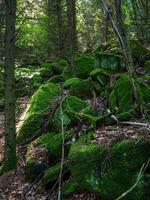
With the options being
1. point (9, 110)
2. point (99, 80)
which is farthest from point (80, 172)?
point (99, 80)

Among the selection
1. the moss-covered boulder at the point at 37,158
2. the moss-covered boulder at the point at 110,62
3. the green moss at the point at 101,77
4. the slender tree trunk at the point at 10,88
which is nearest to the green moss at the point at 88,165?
the moss-covered boulder at the point at 37,158

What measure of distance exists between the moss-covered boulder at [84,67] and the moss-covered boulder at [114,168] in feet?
29.3

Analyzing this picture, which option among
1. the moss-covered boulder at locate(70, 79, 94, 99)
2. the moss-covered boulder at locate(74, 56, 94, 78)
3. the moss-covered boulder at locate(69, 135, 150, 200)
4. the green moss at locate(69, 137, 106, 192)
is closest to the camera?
the moss-covered boulder at locate(69, 135, 150, 200)

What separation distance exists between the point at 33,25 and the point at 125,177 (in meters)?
23.4

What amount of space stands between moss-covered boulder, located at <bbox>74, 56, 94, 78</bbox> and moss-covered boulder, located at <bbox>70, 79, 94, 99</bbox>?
256 cm

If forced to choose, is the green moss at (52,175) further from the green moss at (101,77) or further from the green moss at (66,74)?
the green moss at (66,74)

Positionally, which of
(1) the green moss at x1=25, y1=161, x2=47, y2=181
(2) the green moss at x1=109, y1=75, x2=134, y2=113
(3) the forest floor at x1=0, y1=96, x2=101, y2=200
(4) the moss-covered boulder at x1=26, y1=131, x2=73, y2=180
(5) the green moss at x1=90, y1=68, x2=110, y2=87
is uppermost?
(5) the green moss at x1=90, y1=68, x2=110, y2=87

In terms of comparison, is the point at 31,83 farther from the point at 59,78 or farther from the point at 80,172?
the point at 80,172

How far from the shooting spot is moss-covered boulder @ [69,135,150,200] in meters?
5.40

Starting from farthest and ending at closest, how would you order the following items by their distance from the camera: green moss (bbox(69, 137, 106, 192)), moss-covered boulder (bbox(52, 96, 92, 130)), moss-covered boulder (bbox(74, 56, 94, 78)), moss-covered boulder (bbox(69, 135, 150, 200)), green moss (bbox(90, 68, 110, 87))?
moss-covered boulder (bbox(74, 56, 94, 78)), green moss (bbox(90, 68, 110, 87)), moss-covered boulder (bbox(52, 96, 92, 130)), green moss (bbox(69, 137, 106, 192)), moss-covered boulder (bbox(69, 135, 150, 200))

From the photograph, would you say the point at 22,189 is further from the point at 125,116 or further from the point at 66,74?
the point at 66,74

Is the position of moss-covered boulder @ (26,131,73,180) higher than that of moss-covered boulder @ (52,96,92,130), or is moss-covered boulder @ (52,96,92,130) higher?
moss-covered boulder @ (52,96,92,130)

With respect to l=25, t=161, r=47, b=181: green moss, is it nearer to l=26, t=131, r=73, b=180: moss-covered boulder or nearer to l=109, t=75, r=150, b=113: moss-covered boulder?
l=26, t=131, r=73, b=180: moss-covered boulder

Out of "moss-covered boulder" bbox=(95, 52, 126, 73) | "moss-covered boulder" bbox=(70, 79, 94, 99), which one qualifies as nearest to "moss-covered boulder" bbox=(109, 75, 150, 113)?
"moss-covered boulder" bbox=(70, 79, 94, 99)
